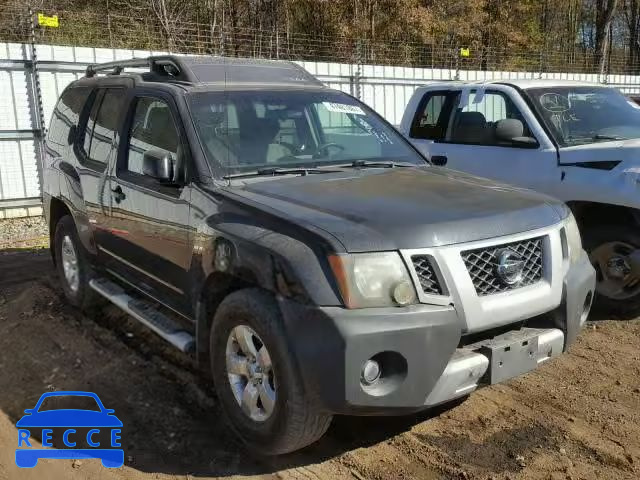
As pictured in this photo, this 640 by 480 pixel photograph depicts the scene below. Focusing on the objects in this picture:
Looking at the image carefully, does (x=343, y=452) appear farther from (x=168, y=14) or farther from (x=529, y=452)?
(x=168, y=14)

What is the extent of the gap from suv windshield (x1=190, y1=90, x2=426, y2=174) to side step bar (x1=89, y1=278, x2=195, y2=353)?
41.4 inches

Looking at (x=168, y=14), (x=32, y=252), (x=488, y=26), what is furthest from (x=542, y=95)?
(x=488, y=26)

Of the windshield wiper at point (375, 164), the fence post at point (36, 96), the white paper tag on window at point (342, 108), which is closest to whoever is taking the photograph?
the windshield wiper at point (375, 164)

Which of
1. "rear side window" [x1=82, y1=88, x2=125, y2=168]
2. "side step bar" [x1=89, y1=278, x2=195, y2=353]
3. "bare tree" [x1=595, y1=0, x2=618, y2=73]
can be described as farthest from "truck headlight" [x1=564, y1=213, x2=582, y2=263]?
"bare tree" [x1=595, y1=0, x2=618, y2=73]

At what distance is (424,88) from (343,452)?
15.8 ft

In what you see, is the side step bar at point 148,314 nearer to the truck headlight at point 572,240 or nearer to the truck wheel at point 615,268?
the truck headlight at point 572,240

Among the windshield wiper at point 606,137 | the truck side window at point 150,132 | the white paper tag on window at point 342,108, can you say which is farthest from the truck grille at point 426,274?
the windshield wiper at point 606,137

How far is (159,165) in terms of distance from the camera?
12.1 feet

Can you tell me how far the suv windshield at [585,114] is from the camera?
19.0ft

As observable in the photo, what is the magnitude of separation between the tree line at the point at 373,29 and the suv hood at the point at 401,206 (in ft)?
35.4

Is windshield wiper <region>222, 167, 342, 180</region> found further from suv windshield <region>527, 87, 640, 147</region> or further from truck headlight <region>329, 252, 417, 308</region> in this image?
suv windshield <region>527, 87, 640, 147</region>

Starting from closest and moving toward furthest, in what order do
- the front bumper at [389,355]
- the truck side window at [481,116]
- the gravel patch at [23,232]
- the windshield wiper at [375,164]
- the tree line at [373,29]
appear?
the front bumper at [389,355] < the windshield wiper at [375,164] < the truck side window at [481,116] < the gravel patch at [23,232] < the tree line at [373,29]

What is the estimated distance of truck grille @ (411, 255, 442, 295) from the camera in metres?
2.88

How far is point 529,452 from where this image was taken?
130 inches
